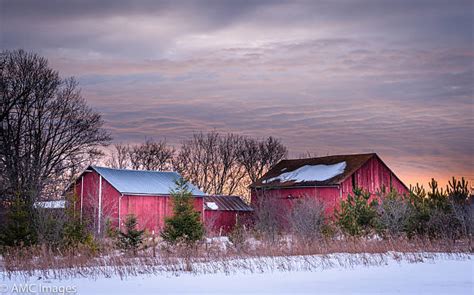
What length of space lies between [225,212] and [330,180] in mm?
8372

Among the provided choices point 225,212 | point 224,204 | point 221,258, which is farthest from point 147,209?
point 221,258

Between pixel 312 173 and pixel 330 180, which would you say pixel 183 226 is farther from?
pixel 312 173

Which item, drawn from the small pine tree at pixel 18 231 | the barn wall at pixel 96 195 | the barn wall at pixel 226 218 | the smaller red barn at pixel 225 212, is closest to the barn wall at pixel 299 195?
the smaller red barn at pixel 225 212

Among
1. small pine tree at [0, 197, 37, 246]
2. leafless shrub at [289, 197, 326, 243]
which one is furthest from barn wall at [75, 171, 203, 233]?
small pine tree at [0, 197, 37, 246]

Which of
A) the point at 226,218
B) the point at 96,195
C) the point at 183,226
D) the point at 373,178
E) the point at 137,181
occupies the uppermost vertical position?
the point at 137,181

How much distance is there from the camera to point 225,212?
140 ft

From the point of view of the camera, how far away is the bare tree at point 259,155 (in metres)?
69.3

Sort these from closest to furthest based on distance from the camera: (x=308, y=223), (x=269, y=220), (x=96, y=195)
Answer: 1. (x=308, y=223)
2. (x=269, y=220)
3. (x=96, y=195)

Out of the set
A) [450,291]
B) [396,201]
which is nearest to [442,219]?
[396,201]

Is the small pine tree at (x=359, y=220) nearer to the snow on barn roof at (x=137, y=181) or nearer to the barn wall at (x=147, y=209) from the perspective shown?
the barn wall at (x=147, y=209)

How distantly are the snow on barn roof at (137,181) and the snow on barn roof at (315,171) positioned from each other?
757cm

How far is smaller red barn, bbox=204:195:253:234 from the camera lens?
136ft

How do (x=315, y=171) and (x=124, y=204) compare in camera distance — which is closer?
(x=124, y=204)

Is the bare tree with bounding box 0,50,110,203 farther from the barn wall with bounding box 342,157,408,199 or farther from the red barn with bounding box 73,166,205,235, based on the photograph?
the barn wall with bounding box 342,157,408,199
